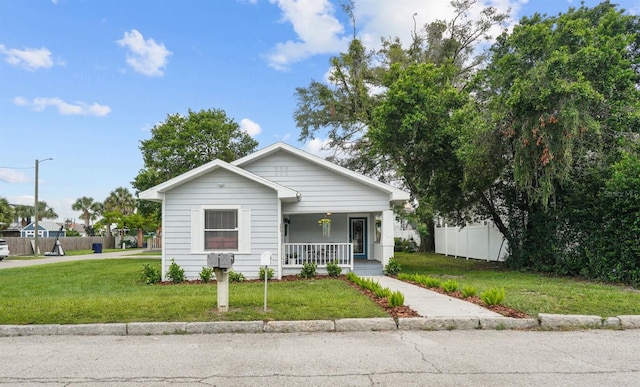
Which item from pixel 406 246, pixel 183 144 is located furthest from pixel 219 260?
pixel 406 246

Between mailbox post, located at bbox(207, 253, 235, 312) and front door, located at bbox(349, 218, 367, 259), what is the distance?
35.6 feet

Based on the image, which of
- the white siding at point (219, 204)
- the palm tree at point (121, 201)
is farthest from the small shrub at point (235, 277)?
the palm tree at point (121, 201)

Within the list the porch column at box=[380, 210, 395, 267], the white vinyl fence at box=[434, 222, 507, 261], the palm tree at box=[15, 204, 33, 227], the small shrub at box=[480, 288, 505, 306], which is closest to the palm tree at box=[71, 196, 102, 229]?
the palm tree at box=[15, 204, 33, 227]

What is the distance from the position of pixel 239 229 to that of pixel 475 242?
13.2 metres

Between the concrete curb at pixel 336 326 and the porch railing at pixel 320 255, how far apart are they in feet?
24.1

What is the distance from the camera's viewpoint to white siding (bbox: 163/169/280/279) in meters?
13.0

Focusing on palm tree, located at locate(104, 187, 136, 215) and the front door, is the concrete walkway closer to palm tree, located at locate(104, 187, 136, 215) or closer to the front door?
the front door

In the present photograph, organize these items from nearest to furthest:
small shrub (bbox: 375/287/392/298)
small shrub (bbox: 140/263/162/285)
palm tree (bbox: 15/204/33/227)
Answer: small shrub (bbox: 375/287/392/298)
small shrub (bbox: 140/263/162/285)
palm tree (bbox: 15/204/33/227)

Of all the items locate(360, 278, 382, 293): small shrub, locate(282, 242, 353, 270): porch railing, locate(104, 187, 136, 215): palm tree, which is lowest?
locate(360, 278, 382, 293): small shrub

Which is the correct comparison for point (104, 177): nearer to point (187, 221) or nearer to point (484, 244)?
point (187, 221)

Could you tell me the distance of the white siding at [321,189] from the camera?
14.3 m

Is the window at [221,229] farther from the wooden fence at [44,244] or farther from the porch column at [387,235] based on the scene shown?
the wooden fence at [44,244]

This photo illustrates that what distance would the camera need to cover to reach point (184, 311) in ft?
23.6

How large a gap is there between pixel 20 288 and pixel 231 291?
231 inches
